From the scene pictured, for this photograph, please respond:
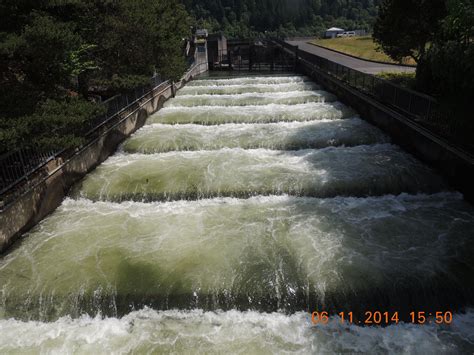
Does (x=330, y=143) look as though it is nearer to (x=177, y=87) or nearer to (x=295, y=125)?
(x=295, y=125)

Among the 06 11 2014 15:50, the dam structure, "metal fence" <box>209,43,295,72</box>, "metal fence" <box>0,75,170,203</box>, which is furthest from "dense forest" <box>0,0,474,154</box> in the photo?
"metal fence" <box>209,43,295,72</box>

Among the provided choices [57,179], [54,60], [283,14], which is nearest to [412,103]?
[54,60]

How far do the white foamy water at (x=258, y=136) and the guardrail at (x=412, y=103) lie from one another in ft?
5.68

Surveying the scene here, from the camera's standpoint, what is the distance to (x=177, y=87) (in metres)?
32.6

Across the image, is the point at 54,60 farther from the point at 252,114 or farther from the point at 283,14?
the point at 283,14

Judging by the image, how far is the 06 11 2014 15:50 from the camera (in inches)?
334

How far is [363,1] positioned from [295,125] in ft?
648

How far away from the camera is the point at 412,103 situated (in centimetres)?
1722

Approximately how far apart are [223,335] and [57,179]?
9.27 metres

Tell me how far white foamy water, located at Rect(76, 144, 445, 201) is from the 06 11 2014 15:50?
223 inches

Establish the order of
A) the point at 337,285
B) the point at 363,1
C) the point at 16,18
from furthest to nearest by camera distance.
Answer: the point at 363,1, the point at 16,18, the point at 337,285

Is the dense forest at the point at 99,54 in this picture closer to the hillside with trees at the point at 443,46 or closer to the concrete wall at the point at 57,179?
the hillside with trees at the point at 443,46

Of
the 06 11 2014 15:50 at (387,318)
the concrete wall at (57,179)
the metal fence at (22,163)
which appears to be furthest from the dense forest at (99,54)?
the 06 11 2014 15:50 at (387,318)

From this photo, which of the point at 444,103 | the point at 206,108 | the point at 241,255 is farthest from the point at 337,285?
the point at 206,108
